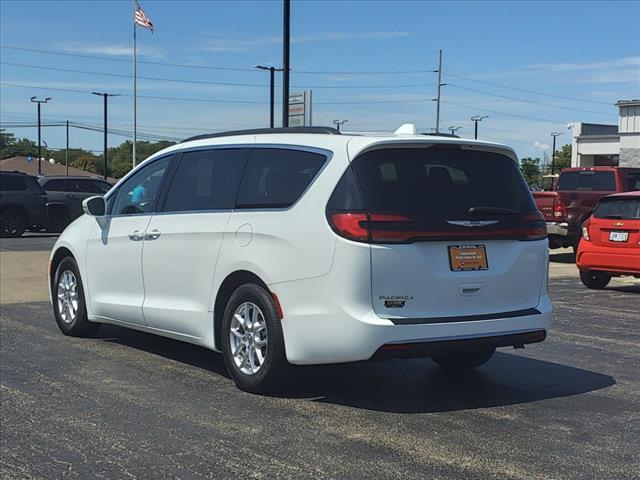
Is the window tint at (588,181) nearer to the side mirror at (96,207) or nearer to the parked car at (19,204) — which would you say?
the side mirror at (96,207)

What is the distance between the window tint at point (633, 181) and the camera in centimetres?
1752

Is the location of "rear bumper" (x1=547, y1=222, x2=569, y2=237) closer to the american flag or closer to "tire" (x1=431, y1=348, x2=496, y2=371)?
"tire" (x1=431, y1=348, x2=496, y2=371)

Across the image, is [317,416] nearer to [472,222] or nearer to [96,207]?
[472,222]

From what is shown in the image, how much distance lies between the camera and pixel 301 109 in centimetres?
2359

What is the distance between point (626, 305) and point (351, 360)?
6.76m

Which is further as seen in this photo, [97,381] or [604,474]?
[97,381]

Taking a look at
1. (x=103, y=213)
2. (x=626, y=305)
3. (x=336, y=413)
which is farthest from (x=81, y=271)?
(x=626, y=305)

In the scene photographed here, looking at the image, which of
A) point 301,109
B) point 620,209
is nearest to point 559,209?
point 620,209

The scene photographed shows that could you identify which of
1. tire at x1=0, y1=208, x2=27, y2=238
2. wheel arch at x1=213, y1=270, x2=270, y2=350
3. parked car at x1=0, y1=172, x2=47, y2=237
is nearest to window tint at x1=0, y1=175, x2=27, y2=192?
parked car at x1=0, y1=172, x2=47, y2=237

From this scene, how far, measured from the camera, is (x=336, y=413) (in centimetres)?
520

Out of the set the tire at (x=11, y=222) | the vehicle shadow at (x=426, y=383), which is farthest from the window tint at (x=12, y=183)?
the vehicle shadow at (x=426, y=383)

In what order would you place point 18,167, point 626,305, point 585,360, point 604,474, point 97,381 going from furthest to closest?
point 18,167
point 626,305
point 585,360
point 97,381
point 604,474

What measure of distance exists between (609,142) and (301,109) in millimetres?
25174

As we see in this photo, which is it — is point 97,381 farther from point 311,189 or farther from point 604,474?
point 604,474
